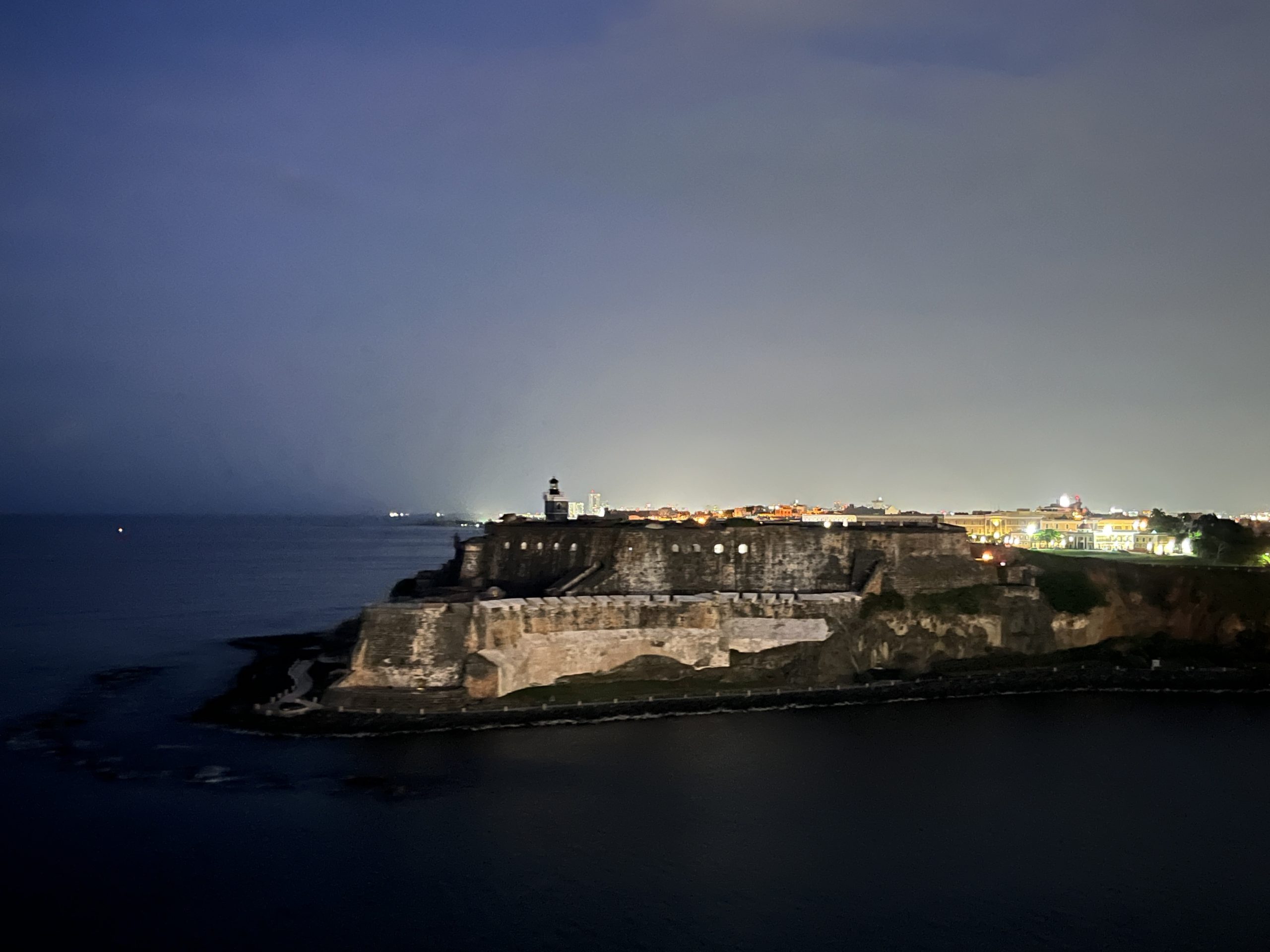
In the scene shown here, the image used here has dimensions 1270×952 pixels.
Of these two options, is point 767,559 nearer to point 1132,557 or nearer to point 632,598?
point 632,598

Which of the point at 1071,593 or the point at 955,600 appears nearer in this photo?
the point at 955,600

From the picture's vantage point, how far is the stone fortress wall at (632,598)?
26078mm

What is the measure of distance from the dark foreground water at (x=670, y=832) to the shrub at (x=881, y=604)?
3.59 meters

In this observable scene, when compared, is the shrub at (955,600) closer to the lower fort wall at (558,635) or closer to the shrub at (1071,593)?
the shrub at (1071,593)

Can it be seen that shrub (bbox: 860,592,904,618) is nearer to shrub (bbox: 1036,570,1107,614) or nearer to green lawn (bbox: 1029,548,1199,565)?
shrub (bbox: 1036,570,1107,614)

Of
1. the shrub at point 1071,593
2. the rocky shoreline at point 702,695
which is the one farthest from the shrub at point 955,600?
the shrub at point 1071,593

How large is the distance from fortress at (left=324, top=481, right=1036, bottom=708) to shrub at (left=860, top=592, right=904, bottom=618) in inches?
5.7

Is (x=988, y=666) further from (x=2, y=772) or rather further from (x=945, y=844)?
(x=2, y=772)

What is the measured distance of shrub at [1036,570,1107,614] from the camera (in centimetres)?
3291

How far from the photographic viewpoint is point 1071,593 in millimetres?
33500

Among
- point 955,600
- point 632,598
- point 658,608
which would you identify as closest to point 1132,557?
point 955,600

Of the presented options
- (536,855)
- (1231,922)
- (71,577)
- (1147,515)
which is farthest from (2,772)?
(1147,515)

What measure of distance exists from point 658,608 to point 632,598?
1.06 metres

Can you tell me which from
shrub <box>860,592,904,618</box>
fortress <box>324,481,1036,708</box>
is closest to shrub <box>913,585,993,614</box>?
fortress <box>324,481,1036,708</box>
